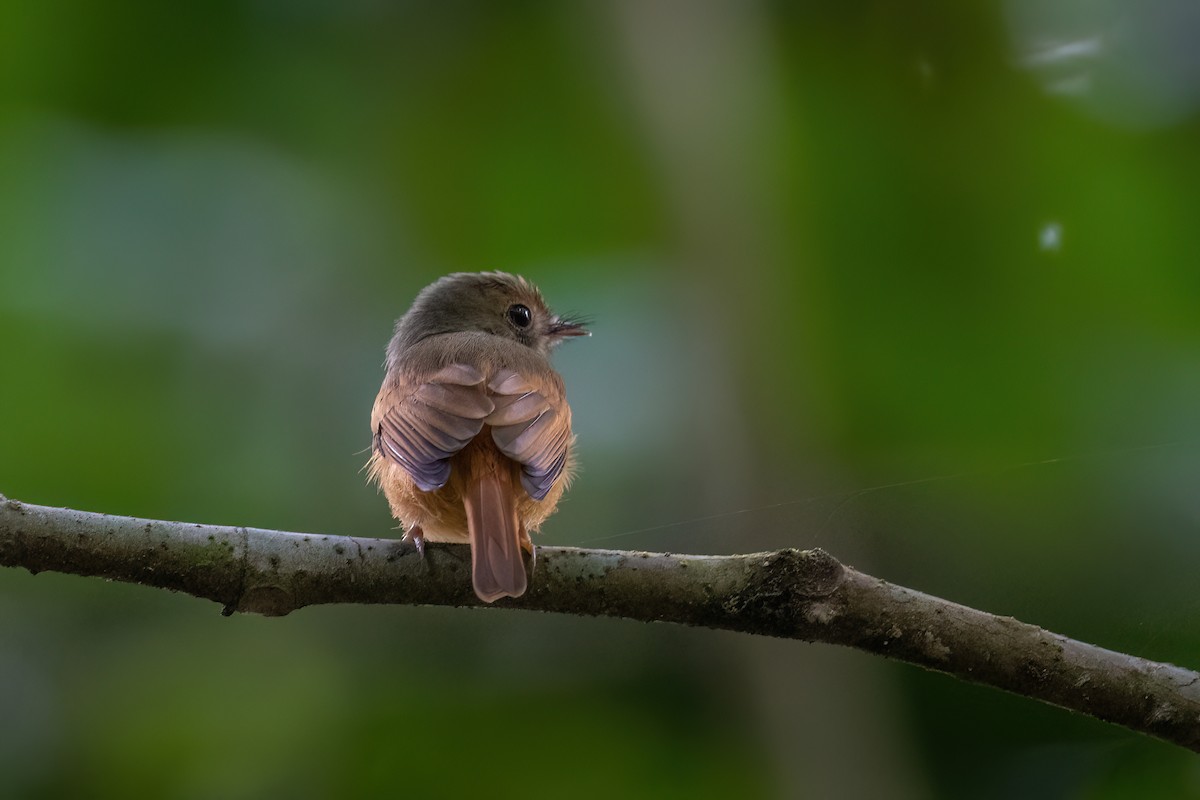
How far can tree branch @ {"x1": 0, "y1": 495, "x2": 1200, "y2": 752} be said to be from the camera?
220 cm

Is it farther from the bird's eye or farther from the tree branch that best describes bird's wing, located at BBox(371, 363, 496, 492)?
the bird's eye

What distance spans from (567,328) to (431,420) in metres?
1.58

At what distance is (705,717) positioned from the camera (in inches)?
134

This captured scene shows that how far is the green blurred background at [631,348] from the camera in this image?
3123 millimetres

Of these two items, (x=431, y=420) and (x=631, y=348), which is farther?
(x=631, y=348)

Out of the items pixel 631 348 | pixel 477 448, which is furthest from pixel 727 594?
pixel 631 348

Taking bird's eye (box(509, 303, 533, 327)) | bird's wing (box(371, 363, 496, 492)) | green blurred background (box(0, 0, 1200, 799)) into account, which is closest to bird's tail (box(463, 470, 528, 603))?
bird's wing (box(371, 363, 496, 492))

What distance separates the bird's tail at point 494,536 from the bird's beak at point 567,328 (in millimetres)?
1658

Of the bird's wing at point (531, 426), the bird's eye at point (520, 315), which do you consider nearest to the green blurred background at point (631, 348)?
the bird's eye at point (520, 315)

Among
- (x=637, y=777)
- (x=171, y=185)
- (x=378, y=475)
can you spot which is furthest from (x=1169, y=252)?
(x=171, y=185)

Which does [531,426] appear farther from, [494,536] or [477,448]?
[494,536]

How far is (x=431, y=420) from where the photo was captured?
3.09 meters

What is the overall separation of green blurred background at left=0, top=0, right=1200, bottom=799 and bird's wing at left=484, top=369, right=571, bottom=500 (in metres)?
0.41

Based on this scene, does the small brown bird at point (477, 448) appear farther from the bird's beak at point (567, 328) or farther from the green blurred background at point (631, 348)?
the bird's beak at point (567, 328)
